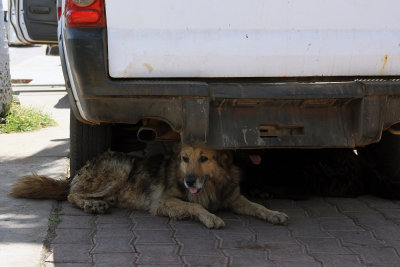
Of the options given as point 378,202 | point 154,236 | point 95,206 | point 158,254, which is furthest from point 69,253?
point 378,202

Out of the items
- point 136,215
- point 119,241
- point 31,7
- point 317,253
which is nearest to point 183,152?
point 136,215

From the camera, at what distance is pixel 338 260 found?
11.4 feet

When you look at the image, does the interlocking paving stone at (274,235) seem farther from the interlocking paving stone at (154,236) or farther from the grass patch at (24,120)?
the grass patch at (24,120)

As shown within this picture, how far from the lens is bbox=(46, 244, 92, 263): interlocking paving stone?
3.40 metres

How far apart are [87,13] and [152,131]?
105cm

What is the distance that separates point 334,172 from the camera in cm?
502

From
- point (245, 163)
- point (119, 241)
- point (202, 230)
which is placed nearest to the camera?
point (119, 241)

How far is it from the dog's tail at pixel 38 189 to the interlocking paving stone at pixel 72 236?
0.80 m

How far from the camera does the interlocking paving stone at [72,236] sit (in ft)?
12.3

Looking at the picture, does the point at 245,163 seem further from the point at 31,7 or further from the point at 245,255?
the point at 31,7

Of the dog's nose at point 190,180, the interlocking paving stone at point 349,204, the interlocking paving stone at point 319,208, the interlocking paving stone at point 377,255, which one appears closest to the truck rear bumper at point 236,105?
the dog's nose at point 190,180

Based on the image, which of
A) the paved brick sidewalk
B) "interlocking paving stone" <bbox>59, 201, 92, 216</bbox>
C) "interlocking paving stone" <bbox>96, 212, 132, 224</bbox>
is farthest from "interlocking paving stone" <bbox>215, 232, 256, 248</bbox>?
"interlocking paving stone" <bbox>59, 201, 92, 216</bbox>

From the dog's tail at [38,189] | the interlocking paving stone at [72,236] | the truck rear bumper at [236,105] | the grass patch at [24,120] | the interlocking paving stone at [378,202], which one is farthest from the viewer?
the grass patch at [24,120]

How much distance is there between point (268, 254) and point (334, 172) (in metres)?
1.66
